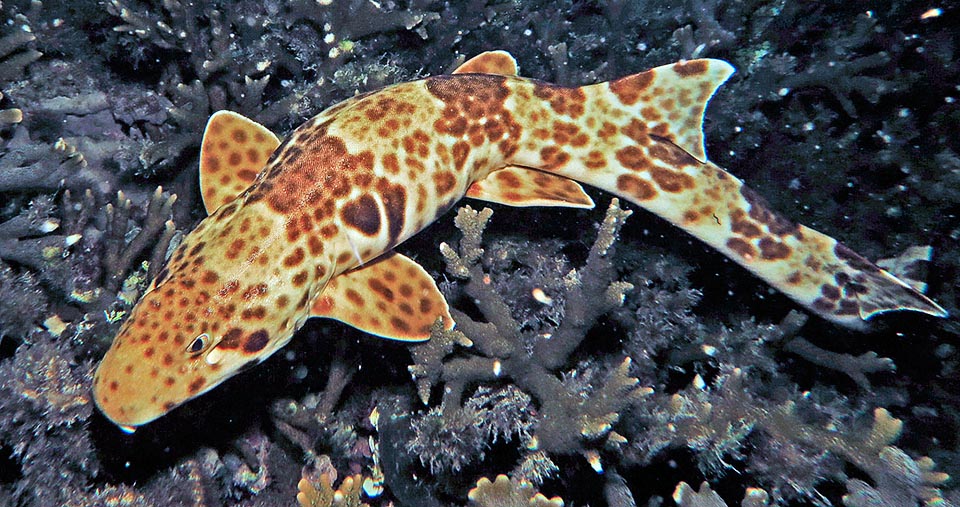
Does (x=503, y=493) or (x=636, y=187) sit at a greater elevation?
(x=636, y=187)

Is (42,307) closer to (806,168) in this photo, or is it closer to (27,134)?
(27,134)

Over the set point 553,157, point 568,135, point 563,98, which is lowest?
point 553,157

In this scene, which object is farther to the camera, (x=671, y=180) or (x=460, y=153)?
(x=671, y=180)

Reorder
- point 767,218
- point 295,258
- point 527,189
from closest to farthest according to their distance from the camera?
point 295,258 → point 527,189 → point 767,218

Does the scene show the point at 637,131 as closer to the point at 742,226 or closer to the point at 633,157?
the point at 633,157

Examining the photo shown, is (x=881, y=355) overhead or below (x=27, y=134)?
below

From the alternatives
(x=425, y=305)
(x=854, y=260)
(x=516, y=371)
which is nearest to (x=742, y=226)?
(x=854, y=260)

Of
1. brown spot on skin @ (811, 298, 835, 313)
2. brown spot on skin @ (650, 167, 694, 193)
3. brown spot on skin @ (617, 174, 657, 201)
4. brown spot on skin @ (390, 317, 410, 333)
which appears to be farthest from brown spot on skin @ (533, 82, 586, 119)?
brown spot on skin @ (811, 298, 835, 313)

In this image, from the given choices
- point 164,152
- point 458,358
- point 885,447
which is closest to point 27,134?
point 164,152

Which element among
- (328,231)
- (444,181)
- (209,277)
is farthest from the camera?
(444,181)
